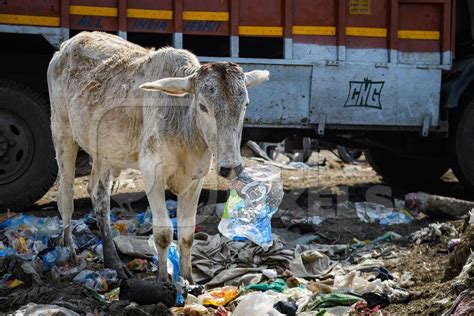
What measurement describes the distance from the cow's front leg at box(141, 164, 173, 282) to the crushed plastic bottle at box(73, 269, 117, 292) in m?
0.57

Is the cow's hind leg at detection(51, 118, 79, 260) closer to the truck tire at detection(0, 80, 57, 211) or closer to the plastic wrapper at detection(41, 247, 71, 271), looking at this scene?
the plastic wrapper at detection(41, 247, 71, 271)

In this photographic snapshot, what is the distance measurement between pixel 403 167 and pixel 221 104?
6022 millimetres

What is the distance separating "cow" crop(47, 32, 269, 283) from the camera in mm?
5086

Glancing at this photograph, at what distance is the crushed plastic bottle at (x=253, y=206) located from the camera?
271 inches

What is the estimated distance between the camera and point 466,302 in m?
4.49

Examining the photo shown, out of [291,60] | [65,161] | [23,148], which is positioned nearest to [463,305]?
[65,161]

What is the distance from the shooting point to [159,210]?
5.68 metres

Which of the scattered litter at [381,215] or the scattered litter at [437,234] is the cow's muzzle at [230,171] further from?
the scattered litter at [381,215]

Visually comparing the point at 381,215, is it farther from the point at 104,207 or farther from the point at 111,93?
the point at 111,93

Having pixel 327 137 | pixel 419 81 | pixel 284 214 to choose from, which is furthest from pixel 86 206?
pixel 419 81

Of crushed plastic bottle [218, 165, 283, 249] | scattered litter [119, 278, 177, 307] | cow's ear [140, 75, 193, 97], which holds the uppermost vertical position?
cow's ear [140, 75, 193, 97]

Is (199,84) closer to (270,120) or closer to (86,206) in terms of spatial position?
(270,120)

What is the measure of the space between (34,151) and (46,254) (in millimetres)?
1865

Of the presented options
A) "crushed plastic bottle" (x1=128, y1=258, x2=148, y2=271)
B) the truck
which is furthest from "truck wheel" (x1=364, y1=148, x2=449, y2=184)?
"crushed plastic bottle" (x1=128, y1=258, x2=148, y2=271)
